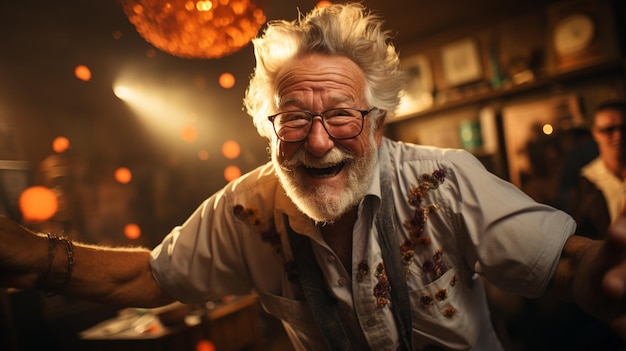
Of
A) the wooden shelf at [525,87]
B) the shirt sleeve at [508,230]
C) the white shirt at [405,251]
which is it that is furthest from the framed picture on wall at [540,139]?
the shirt sleeve at [508,230]

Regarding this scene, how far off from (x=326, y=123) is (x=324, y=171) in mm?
140

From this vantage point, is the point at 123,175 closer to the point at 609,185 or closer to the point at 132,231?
the point at 132,231

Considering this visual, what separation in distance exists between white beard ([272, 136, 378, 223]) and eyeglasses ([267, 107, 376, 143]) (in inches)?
1.8

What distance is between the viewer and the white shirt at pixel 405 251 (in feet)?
3.25

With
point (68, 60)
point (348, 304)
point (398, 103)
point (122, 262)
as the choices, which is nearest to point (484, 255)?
point (348, 304)

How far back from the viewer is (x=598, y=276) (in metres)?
0.78

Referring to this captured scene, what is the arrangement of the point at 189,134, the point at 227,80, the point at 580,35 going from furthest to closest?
the point at 580,35
the point at 189,134
the point at 227,80

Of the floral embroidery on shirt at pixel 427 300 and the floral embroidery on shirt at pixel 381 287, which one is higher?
the floral embroidery on shirt at pixel 381 287

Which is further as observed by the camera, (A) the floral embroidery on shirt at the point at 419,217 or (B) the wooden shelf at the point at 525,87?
(B) the wooden shelf at the point at 525,87

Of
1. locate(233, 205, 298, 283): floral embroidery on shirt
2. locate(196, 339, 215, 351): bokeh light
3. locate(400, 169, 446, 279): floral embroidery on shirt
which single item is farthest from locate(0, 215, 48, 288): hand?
locate(196, 339, 215, 351): bokeh light

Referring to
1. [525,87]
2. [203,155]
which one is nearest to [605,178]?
[525,87]

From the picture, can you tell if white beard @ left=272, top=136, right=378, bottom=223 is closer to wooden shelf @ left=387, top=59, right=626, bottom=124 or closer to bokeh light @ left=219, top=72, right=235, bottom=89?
bokeh light @ left=219, top=72, right=235, bottom=89

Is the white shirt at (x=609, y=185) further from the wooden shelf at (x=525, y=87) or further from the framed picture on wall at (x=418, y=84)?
the framed picture on wall at (x=418, y=84)

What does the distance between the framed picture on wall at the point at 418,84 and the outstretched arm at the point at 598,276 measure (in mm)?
2473
